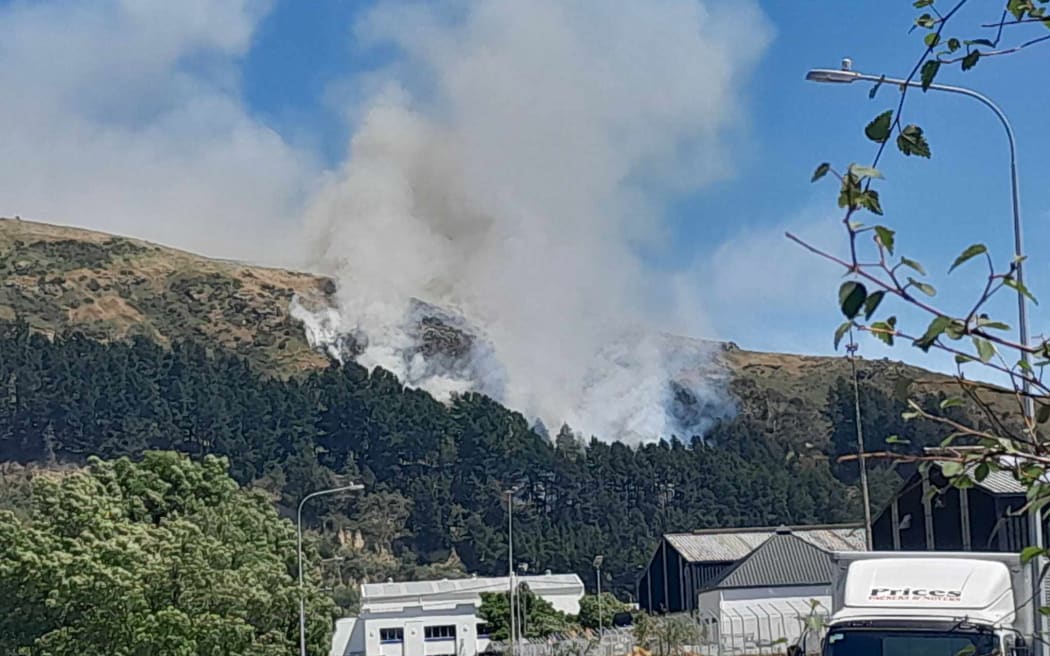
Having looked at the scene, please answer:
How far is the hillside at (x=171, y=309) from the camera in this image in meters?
172

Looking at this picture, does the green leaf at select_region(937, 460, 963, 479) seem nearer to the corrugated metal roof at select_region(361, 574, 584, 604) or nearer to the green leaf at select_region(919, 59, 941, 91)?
the green leaf at select_region(919, 59, 941, 91)

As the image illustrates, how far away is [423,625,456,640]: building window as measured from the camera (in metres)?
78.6

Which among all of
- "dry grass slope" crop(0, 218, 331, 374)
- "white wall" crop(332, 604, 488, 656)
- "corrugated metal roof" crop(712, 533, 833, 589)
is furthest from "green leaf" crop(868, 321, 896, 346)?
"dry grass slope" crop(0, 218, 331, 374)

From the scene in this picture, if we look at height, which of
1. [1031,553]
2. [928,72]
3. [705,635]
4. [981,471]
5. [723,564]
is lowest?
[705,635]

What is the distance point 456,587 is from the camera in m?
98.9

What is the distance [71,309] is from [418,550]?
207 ft

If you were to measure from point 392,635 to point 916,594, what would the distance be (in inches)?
2646

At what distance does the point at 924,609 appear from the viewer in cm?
1466

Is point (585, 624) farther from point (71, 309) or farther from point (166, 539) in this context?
point (71, 309)

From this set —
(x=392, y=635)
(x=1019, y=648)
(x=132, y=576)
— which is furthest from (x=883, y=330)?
(x=392, y=635)

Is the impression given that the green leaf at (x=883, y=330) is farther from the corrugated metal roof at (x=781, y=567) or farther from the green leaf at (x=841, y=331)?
the corrugated metal roof at (x=781, y=567)

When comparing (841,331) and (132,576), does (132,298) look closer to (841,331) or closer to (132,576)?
(132,576)

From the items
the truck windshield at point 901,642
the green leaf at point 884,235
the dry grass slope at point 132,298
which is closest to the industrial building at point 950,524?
the truck windshield at point 901,642

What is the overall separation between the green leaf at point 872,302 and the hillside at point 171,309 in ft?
528
